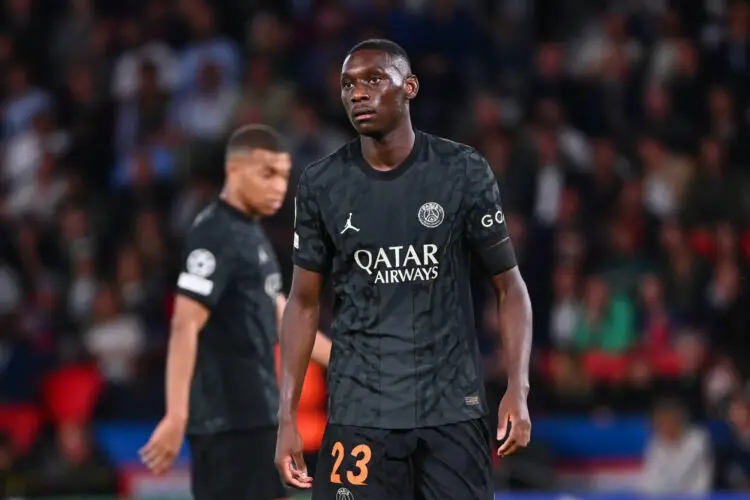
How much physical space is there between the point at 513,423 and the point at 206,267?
2.04 meters

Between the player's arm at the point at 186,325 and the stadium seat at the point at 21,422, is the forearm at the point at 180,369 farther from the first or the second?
the stadium seat at the point at 21,422

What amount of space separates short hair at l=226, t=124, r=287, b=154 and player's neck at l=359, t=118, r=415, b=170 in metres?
1.69

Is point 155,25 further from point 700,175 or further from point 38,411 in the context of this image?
point 700,175

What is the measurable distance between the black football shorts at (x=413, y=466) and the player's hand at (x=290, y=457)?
0.40 ft

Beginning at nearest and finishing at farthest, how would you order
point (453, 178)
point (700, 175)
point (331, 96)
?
1. point (453, 178)
2. point (700, 175)
3. point (331, 96)

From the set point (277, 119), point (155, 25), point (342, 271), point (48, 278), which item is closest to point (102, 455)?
point (48, 278)

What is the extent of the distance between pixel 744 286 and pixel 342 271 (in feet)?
23.5

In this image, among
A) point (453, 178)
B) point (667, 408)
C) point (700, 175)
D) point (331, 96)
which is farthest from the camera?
point (331, 96)

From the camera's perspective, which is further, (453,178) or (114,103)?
(114,103)

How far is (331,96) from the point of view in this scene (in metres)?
13.0

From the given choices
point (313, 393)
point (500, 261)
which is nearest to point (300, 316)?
point (500, 261)

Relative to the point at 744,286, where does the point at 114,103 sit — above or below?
above

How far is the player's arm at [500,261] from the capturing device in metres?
4.67

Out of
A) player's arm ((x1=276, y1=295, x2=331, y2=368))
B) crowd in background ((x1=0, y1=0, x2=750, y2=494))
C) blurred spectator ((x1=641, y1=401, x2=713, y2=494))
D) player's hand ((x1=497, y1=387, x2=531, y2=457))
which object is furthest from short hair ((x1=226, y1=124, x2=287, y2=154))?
blurred spectator ((x1=641, y1=401, x2=713, y2=494))
